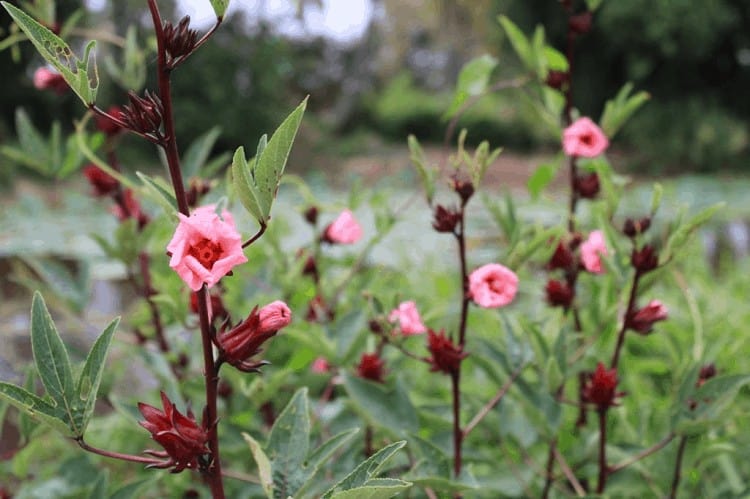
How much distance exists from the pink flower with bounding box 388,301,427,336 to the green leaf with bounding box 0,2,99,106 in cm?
32

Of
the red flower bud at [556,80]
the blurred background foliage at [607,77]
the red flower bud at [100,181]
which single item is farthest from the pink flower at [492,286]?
the blurred background foliage at [607,77]

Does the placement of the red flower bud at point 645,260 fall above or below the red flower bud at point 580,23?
below

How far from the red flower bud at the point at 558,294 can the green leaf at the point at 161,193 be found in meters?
0.42

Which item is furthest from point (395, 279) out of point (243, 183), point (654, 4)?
point (654, 4)

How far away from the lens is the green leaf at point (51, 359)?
418mm

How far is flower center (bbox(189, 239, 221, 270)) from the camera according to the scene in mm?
385

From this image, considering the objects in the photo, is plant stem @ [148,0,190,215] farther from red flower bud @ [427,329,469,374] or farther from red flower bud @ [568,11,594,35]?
red flower bud @ [568,11,594,35]

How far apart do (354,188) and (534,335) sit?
39 cm

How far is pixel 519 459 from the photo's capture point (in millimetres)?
897

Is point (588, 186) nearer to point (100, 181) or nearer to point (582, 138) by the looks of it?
point (582, 138)

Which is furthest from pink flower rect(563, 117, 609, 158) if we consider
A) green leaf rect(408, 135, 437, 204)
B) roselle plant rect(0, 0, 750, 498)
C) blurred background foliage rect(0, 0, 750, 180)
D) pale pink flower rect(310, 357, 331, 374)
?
blurred background foliage rect(0, 0, 750, 180)

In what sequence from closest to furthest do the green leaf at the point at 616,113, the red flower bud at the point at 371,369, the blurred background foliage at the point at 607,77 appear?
the red flower bud at the point at 371,369 → the green leaf at the point at 616,113 → the blurred background foliage at the point at 607,77

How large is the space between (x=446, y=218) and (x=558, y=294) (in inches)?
8.9

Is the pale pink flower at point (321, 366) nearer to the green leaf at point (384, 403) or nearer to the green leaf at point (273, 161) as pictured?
the green leaf at point (384, 403)
